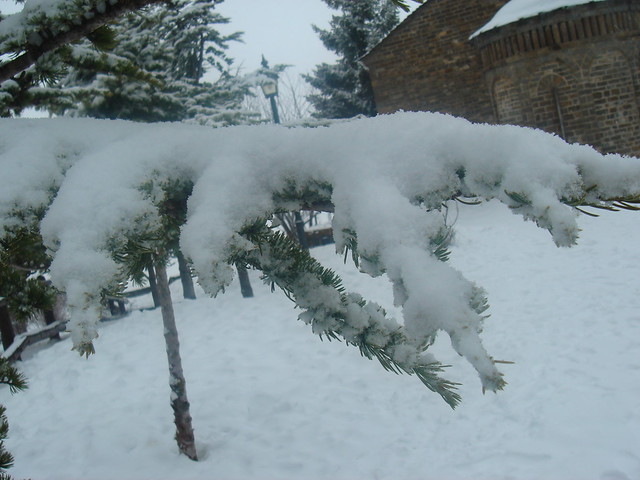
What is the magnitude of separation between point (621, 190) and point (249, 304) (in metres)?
7.50

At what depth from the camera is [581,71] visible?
1183cm

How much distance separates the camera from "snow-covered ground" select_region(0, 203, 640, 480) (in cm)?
368

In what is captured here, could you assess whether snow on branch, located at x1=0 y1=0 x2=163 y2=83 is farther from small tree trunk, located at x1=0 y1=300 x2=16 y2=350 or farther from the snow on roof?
the snow on roof

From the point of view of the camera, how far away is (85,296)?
83 centimetres

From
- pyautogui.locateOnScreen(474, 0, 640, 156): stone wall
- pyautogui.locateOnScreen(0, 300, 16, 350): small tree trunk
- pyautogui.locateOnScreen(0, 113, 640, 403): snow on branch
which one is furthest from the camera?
pyautogui.locateOnScreen(474, 0, 640, 156): stone wall

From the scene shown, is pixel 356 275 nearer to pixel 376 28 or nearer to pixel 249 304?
pixel 249 304

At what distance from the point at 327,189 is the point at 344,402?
4241 mm

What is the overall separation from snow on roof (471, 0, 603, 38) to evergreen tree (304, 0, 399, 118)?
6584 millimetres

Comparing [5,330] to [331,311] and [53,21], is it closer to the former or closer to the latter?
[53,21]

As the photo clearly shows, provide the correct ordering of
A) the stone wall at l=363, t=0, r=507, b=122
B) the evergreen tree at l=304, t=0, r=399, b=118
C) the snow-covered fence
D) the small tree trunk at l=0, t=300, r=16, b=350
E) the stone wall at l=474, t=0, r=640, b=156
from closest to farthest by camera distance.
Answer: the snow-covered fence, the small tree trunk at l=0, t=300, r=16, b=350, the stone wall at l=474, t=0, r=640, b=156, the stone wall at l=363, t=0, r=507, b=122, the evergreen tree at l=304, t=0, r=399, b=118

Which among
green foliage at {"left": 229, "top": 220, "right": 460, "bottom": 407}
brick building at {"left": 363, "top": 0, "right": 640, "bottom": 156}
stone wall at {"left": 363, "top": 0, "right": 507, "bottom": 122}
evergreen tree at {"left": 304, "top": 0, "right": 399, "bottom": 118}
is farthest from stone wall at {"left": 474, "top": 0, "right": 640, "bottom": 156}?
green foliage at {"left": 229, "top": 220, "right": 460, "bottom": 407}

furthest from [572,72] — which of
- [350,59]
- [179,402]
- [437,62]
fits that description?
[179,402]

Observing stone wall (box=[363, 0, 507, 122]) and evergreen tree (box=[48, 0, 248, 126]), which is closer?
evergreen tree (box=[48, 0, 248, 126])

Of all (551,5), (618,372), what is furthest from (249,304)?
(551,5)
